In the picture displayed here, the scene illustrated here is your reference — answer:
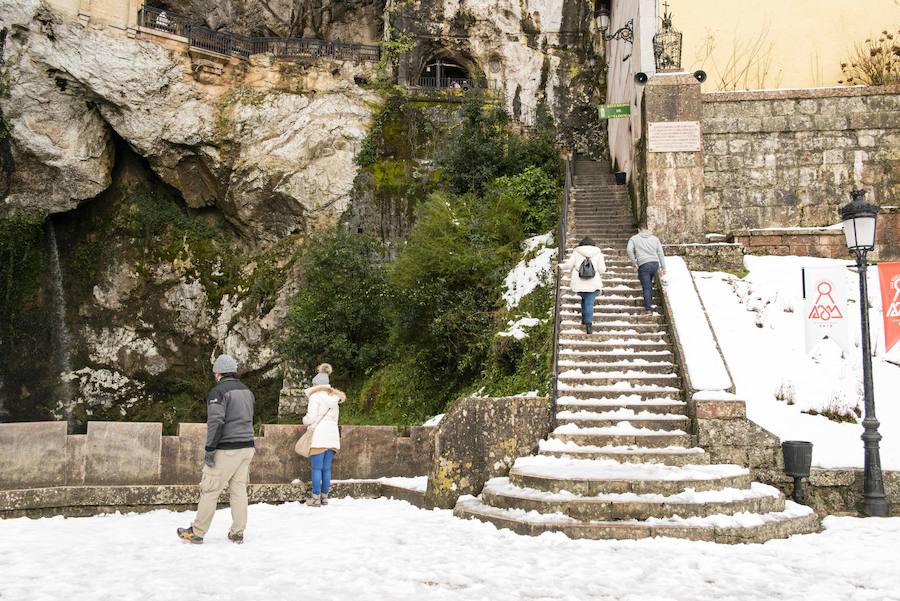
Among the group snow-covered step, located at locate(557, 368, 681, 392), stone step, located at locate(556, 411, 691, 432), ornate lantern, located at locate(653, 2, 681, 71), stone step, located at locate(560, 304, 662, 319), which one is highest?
ornate lantern, located at locate(653, 2, 681, 71)

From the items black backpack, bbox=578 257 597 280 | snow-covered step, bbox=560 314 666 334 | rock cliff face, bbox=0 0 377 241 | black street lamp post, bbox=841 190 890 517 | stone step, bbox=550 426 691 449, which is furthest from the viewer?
rock cliff face, bbox=0 0 377 241

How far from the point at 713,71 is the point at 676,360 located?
839cm

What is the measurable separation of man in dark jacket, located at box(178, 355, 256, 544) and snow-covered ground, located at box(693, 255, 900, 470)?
5.62 meters

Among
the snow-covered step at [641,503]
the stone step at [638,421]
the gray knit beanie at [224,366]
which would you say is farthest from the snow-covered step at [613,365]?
the gray knit beanie at [224,366]

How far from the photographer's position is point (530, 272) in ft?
48.5

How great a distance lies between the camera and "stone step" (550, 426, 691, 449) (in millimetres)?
7672

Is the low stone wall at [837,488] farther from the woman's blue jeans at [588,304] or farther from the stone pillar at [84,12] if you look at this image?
the stone pillar at [84,12]

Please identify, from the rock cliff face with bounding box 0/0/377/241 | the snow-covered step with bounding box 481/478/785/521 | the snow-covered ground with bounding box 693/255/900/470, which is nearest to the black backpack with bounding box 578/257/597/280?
the snow-covered ground with bounding box 693/255/900/470

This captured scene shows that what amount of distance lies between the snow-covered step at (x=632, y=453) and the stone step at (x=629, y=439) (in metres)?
0.07

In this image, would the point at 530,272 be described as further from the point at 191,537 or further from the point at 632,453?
the point at 191,537

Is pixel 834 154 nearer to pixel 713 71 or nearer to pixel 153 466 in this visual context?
pixel 713 71

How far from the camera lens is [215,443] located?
19.5 feet

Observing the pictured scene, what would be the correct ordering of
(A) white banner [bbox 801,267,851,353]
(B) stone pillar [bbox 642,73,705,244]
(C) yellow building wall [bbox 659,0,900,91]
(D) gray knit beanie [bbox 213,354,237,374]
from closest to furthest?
(D) gray knit beanie [bbox 213,354,237,374] < (A) white banner [bbox 801,267,851,353] < (B) stone pillar [bbox 642,73,705,244] < (C) yellow building wall [bbox 659,0,900,91]

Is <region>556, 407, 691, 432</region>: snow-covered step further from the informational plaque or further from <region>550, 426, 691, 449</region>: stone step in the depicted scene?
the informational plaque
